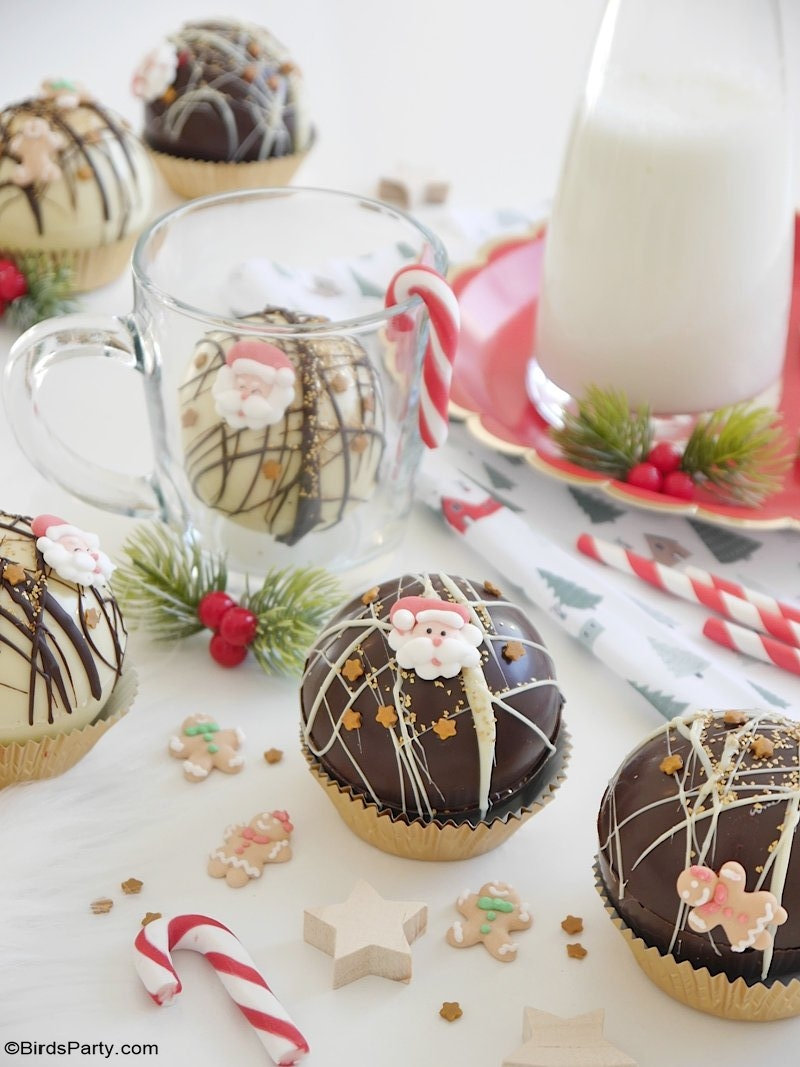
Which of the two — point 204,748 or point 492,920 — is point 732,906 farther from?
point 204,748

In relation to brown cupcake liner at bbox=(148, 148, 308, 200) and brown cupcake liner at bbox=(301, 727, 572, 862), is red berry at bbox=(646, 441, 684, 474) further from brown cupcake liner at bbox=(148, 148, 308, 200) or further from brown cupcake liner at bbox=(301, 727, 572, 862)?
brown cupcake liner at bbox=(148, 148, 308, 200)

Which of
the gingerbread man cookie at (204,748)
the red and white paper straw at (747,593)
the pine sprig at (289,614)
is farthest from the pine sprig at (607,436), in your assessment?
the gingerbread man cookie at (204,748)

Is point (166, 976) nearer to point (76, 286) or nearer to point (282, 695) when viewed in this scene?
point (282, 695)

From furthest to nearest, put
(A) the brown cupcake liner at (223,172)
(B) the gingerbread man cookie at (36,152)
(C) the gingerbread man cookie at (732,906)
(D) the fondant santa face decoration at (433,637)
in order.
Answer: (A) the brown cupcake liner at (223,172)
(B) the gingerbread man cookie at (36,152)
(D) the fondant santa face decoration at (433,637)
(C) the gingerbread man cookie at (732,906)

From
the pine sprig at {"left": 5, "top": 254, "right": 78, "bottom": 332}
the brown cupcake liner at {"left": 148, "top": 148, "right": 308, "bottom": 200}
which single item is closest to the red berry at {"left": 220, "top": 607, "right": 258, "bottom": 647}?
the pine sprig at {"left": 5, "top": 254, "right": 78, "bottom": 332}

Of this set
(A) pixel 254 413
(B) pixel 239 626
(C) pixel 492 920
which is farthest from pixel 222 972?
(A) pixel 254 413

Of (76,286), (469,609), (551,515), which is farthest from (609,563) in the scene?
(76,286)

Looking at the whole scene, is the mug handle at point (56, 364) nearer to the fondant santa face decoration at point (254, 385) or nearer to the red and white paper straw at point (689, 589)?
the fondant santa face decoration at point (254, 385)
